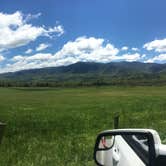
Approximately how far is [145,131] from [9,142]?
1190cm

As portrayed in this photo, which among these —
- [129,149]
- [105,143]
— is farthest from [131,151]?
[105,143]

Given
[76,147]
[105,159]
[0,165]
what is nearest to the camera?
[105,159]

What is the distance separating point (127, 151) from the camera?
2.73 m

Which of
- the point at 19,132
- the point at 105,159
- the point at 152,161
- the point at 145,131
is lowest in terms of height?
the point at 19,132

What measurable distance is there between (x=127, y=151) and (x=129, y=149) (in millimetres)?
20

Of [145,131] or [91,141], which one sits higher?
[145,131]

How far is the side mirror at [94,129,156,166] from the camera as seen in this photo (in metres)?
1.84

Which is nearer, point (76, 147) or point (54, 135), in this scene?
point (76, 147)

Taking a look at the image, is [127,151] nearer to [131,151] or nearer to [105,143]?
[131,151]

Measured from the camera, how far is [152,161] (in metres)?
1.73

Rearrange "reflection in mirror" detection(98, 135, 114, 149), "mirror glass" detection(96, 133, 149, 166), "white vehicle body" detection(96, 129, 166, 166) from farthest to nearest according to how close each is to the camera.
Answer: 1. "reflection in mirror" detection(98, 135, 114, 149)
2. "mirror glass" detection(96, 133, 149, 166)
3. "white vehicle body" detection(96, 129, 166, 166)

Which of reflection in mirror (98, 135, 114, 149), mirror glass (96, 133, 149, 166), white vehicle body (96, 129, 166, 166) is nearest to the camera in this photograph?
white vehicle body (96, 129, 166, 166)

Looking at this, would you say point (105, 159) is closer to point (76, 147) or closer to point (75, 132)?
point (76, 147)

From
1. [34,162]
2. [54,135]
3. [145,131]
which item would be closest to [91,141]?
[54,135]
